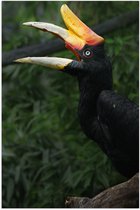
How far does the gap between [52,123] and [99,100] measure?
118 inches

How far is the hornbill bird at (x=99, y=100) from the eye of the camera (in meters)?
4.95

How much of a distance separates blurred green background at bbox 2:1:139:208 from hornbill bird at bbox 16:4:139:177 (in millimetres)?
1837

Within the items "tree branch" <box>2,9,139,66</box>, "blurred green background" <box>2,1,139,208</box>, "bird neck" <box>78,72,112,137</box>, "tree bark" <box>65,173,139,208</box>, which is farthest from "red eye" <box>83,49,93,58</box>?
"tree branch" <box>2,9,139,66</box>

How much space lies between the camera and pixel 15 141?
26.3ft

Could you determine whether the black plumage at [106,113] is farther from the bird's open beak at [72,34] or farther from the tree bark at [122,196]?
the tree bark at [122,196]

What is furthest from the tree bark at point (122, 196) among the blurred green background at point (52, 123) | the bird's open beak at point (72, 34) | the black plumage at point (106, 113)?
the blurred green background at point (52, 123)

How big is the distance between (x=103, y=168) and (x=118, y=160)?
228 centimetres

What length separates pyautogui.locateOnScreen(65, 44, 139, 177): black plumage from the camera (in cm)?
493

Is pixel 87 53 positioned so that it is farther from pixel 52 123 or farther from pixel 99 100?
pixel 52 123

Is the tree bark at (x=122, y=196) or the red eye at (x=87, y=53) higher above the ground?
the red eye at (x=87, y=53)

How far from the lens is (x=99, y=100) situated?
16.6 ft

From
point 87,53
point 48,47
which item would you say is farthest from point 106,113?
point 48,47

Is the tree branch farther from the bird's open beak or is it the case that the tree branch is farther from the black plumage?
the black plumage

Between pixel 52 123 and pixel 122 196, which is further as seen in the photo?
pixel 52 123
